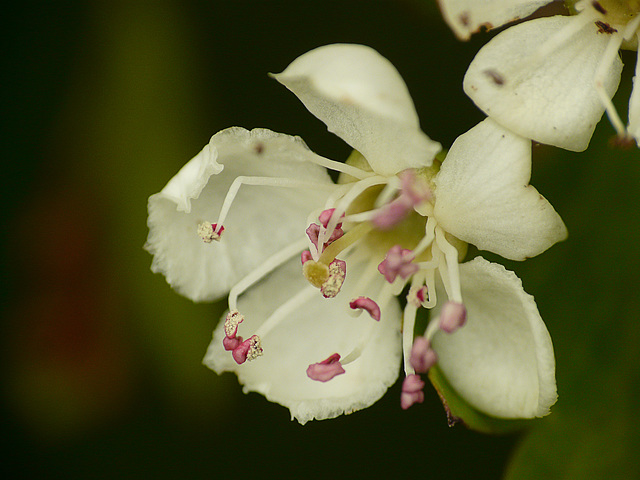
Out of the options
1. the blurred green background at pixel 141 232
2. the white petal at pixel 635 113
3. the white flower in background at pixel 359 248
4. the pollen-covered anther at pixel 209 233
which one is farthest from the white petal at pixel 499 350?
the blurred green background at pixel 141 232

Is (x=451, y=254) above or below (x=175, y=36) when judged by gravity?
below

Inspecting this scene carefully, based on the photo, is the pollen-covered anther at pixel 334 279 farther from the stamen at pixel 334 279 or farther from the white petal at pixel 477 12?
the white petal at pixel 477 12

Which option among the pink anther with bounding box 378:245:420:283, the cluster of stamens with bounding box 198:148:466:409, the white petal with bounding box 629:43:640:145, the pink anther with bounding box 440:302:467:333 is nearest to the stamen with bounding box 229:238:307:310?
the cluster of stamens with bounding box 198:148:466:409

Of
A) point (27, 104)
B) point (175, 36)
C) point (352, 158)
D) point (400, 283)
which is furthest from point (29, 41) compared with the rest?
point (400, 283)

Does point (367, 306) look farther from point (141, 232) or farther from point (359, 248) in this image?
point (141, 232)

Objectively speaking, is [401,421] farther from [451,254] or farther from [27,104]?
[27,104]

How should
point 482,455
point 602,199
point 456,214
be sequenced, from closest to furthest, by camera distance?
point 456,214 < point 602,199 < point 482,455

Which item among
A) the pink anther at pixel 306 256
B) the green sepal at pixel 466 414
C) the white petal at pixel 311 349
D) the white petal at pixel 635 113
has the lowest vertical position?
the green sepal at pixel 466 414
